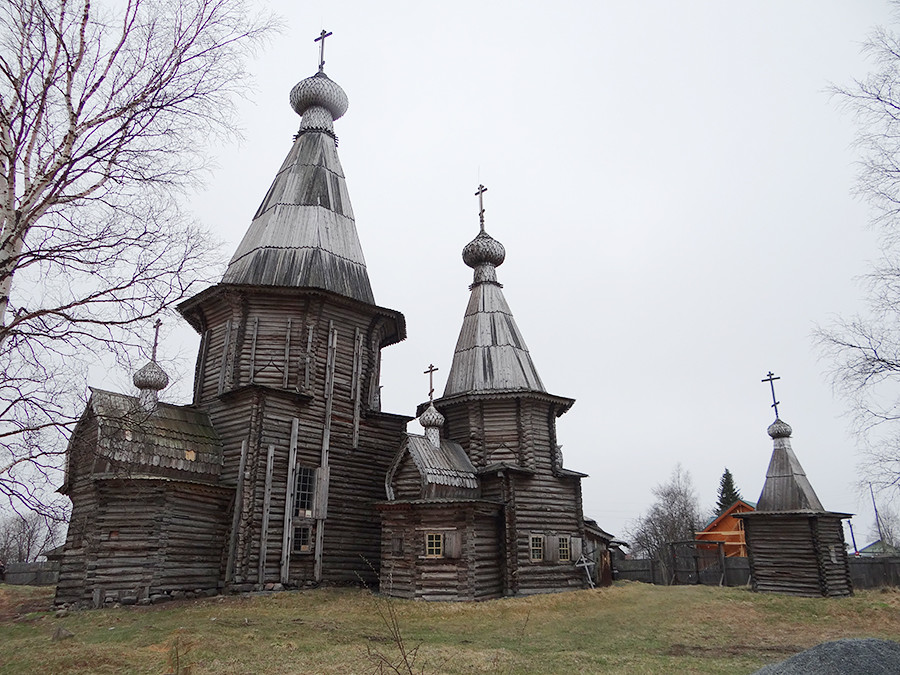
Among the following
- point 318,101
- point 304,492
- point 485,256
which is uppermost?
point 318,101

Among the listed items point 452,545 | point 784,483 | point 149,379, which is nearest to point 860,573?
point 784,483

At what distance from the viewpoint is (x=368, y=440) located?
73.2 ft

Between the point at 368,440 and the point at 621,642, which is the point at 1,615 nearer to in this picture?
the point at 368,440

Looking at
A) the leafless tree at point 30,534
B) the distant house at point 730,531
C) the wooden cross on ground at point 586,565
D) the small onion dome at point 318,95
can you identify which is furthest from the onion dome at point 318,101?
the distant house at point 730,531

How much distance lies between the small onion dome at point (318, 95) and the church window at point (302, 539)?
712 inches

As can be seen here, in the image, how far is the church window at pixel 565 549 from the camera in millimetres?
22000

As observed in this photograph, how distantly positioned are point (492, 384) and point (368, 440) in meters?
5.16

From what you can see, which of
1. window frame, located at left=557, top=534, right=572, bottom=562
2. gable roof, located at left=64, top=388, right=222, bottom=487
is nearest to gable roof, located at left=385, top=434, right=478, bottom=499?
window frame, located at left=557, top=534, right=572, bottom=562

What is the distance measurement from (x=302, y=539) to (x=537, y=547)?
26.2 feet

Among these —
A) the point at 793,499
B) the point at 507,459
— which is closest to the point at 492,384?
the point at 507,459

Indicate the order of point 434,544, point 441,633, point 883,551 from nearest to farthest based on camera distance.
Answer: point 441,633 < point 434,544 < point 883,551

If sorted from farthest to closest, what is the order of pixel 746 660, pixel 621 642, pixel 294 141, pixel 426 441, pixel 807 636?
1. pixel 294 141
2. pixel 426 441
3. pixel 807 636
4. pixel 621 642
5. pixel 746 660

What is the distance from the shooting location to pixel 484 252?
1097 inches

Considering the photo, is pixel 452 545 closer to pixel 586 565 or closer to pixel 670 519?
pixel 586 565
